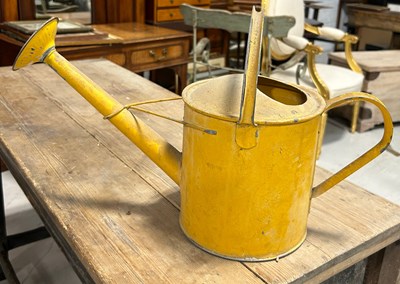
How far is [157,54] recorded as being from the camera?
272cm

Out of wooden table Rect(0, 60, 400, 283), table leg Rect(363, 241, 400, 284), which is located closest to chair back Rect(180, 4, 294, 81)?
wooden table Rect(0, 60, 400, 283)

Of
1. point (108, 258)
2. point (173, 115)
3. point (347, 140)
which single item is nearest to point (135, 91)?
point (173, 115)

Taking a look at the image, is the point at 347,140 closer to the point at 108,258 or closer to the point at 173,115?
the point at 173,115

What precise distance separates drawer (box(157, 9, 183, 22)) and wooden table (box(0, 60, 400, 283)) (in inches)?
74.3

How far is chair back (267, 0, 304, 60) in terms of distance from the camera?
2.91 m

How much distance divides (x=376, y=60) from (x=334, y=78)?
0.69m

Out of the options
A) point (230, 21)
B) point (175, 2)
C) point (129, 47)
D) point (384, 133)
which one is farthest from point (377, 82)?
point (384, 133)

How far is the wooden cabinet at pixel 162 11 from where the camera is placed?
313cm

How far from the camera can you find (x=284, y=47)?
303 centimetres

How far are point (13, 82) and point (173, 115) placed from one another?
0.64 m

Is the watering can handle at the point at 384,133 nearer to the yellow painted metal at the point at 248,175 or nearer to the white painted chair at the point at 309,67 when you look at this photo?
the yellow painted metal at the point at 248,175

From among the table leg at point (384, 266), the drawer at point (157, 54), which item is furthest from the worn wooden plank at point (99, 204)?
the drawer at point (157, 54)

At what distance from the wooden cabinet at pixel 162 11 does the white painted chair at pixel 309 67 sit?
72 cm

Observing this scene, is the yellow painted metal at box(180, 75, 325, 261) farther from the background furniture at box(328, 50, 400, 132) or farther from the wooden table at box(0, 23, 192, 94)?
the background furniture at box(328, 50, 400, 132)
